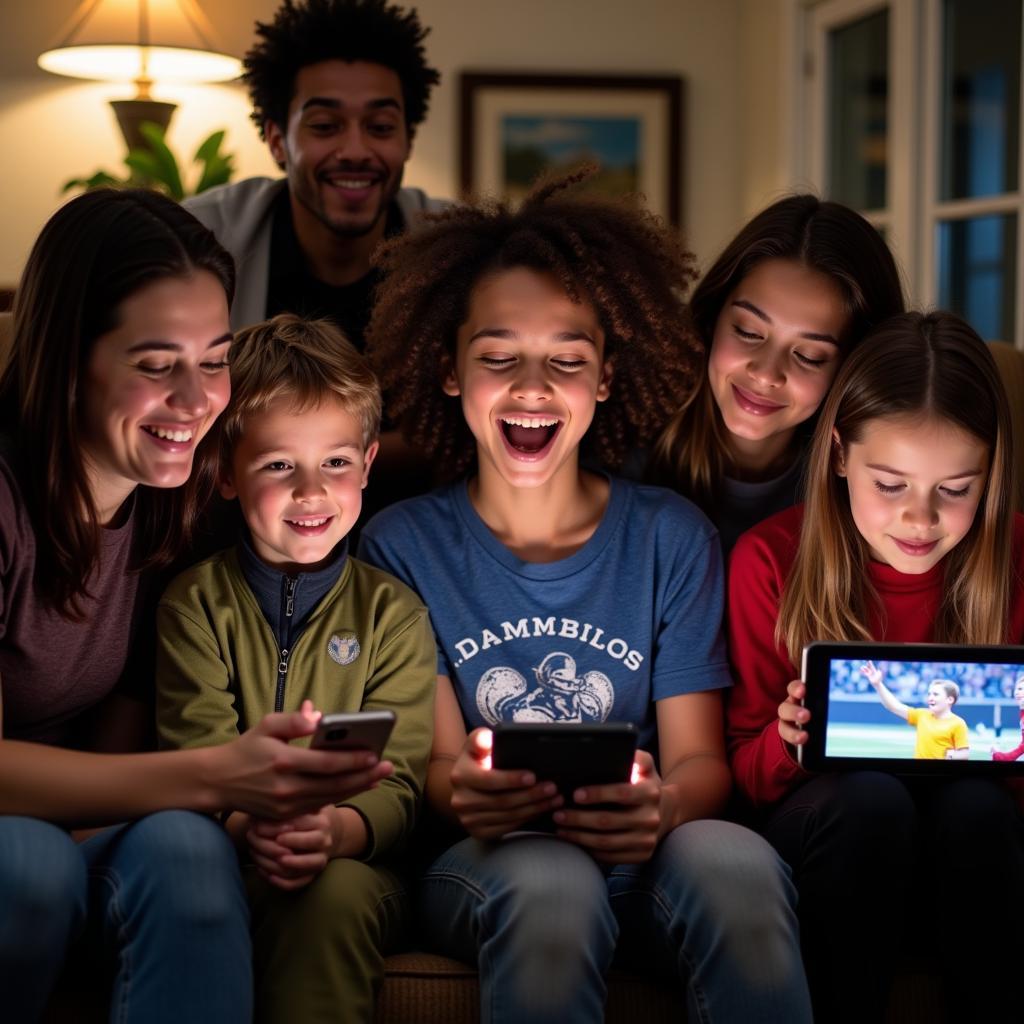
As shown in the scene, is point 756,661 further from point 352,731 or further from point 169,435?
point 169,435

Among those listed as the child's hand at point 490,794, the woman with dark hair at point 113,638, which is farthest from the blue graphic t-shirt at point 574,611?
the woman with dark hair at point 113,638

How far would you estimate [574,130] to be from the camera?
5414 millimetres

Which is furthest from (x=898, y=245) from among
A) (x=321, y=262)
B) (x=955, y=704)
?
(x=955, y=704)

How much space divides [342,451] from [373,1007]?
0.68 m

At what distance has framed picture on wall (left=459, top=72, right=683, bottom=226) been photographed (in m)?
5.35

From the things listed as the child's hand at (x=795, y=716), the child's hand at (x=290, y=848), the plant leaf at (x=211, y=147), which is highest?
the plant leaf at (x=211, y=147)

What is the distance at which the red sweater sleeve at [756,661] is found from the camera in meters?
1.78

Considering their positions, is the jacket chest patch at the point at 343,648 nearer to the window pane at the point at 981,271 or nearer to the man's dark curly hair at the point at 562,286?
the man's dark curly hair at the point at 562,286

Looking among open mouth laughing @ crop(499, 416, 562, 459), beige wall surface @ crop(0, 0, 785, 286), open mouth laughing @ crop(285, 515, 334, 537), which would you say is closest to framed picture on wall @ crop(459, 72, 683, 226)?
beige wall surface @ crop(0, 0, 785, 286)

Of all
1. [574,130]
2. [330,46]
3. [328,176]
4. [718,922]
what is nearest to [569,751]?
[718,922]

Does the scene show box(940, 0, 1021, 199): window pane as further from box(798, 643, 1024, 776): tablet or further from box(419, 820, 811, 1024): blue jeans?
box(419, 820, 811, 1024): blue jeans

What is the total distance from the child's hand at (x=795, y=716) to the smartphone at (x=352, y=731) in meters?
0.50

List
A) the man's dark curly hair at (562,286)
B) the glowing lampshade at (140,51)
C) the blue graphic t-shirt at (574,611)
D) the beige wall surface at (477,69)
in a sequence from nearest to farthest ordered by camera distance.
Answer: the blue graphic t-shirt at (574,611)
the man's dark curly hair at (562,286)
the glowing lampshade at (140,51)
the beige wall surface at (477,69)

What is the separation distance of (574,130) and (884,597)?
3.90 meters
